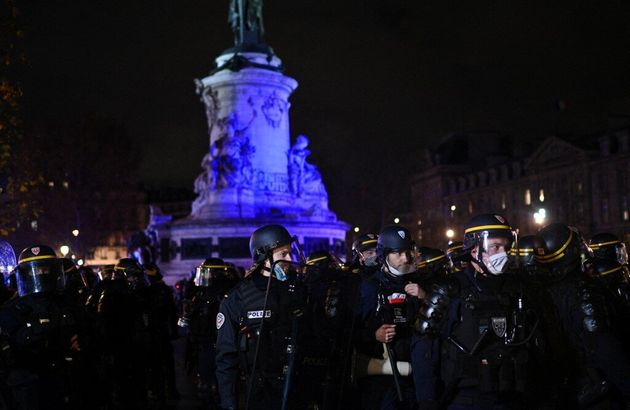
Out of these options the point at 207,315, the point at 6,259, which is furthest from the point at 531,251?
the point at 6,259

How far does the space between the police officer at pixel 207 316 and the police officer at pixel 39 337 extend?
9.06ft

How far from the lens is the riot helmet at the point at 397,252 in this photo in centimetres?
757

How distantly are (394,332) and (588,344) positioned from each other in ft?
4.67

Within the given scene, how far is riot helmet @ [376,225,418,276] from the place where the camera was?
24.8 ft

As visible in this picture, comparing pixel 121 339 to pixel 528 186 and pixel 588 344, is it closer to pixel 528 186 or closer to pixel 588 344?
pixel 588 344

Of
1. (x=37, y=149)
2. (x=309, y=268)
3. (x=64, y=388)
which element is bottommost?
(x=64, y=388)

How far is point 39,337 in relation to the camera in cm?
764

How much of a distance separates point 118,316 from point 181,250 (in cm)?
A: 2096

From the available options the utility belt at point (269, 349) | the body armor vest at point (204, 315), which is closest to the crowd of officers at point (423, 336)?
the utility belt at point (269, 349)

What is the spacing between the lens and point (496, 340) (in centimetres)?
630

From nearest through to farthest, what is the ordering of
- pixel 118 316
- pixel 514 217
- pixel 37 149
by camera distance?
pixel 118 316, pixel 37 149, pixel 514 217

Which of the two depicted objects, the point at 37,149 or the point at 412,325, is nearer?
the point at 412,325

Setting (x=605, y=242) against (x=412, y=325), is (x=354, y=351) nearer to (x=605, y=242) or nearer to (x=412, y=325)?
(x=412, y=325)

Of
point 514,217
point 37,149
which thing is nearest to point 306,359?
point 37,149
